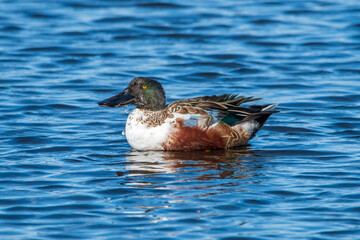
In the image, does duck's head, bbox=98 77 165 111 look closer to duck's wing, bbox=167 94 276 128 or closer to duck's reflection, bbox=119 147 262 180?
duck's wing, bbox=167 94 276 128

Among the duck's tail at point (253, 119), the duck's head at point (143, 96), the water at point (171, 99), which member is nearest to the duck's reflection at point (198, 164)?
the water at point (171, 99)

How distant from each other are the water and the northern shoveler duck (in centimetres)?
17

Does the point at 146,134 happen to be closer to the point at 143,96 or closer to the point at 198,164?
the point at 143,96

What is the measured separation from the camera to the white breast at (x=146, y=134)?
8.70 meters

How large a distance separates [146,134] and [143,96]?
57 centimetres

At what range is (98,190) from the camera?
720 centimetres

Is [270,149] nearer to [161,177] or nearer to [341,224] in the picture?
[161,177]

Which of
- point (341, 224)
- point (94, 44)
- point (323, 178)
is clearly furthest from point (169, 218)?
point (94, 44)

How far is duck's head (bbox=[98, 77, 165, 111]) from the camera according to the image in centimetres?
902

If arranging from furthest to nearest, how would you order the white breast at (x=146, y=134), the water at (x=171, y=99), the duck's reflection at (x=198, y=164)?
the white breast at (x=146, y=134) < the duck's reflection at (x=198, y=164) < the water at (x=171, y=99)

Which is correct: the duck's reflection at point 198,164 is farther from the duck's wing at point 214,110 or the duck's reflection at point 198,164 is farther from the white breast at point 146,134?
the duck's wing at point 214,110

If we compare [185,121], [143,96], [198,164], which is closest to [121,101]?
[143,96]

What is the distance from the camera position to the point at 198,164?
27.2ft

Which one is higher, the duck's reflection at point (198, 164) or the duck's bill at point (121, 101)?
the duck's bill at point (121, 101)
